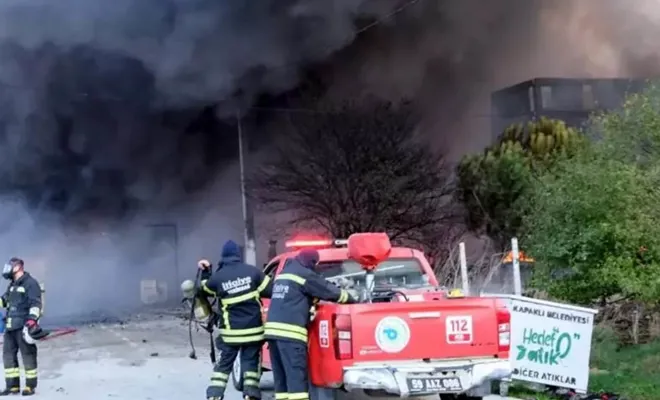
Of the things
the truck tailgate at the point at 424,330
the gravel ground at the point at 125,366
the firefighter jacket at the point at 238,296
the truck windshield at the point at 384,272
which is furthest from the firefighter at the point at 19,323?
the truck tailgate at the point at 424,330

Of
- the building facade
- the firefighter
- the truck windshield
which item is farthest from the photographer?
the building facade

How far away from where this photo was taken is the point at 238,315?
6812 mm

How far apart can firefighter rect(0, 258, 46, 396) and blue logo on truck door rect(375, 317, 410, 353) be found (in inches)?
167

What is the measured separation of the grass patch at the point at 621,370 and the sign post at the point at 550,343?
0.25m

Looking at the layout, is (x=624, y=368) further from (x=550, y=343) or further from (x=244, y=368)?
(x=244, y=368)

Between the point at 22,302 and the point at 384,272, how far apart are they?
12.2 ft

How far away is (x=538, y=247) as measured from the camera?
9.59 metres

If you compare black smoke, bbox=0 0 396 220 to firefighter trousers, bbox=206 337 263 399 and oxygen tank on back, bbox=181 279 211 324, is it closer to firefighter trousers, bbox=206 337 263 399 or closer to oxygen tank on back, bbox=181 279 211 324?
oxygen tank on back, bbox=181 279 211 324

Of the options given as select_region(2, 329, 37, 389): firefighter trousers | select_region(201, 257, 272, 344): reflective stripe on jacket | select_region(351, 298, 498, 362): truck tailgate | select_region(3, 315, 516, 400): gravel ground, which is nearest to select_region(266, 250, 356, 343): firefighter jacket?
select_region(351, 298, 498, 362): truck tailgate

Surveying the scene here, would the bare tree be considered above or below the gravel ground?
above

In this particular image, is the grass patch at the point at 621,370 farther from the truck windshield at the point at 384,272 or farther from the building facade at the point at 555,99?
the building facade at the point at 555,99

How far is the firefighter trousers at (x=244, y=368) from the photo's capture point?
6857 mm

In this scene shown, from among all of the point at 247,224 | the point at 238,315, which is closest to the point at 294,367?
the point at 238,315

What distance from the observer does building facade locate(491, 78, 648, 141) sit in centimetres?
2766
